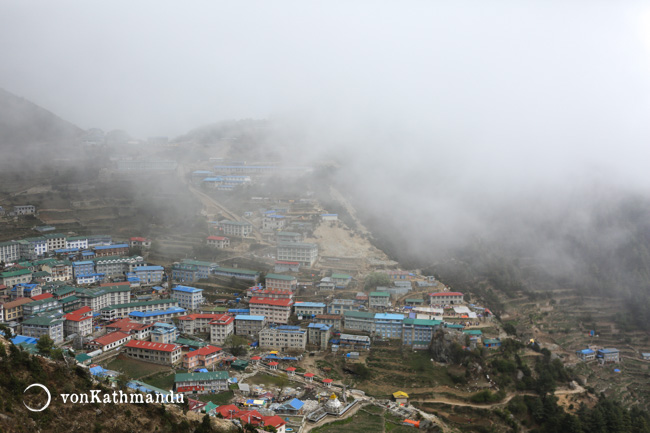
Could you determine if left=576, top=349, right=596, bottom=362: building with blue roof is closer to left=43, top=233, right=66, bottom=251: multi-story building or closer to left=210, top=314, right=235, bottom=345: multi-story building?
left=210, top=314, right=235, bottom=345: multi-story building

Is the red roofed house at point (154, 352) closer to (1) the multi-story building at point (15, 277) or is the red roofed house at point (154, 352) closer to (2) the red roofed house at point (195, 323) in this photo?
(2) the red roofed house at point (195, 323)

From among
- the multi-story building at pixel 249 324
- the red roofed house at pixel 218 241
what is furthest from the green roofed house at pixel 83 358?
the red roofed house at pixel 218 241

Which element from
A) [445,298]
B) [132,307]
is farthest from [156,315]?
[445,298]

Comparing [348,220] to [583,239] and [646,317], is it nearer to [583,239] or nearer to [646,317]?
[583,239]

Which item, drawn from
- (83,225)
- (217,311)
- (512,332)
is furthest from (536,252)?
(83,225)

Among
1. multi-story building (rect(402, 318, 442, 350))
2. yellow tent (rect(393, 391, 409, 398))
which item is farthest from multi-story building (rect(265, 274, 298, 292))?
yellow tent (rect(393, 391, 409, 398))
